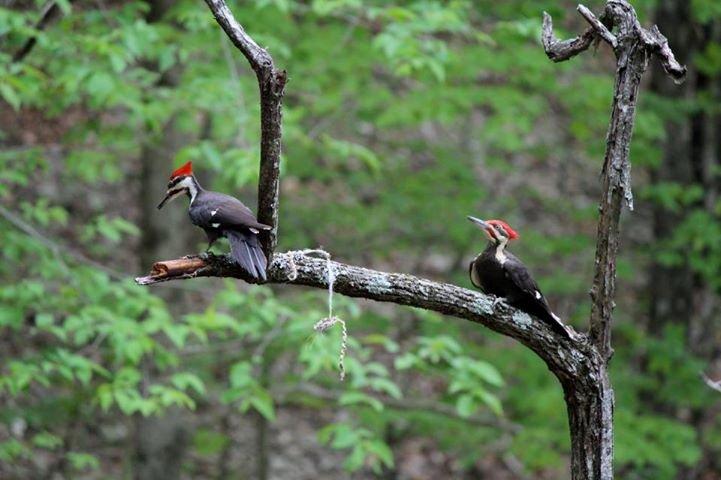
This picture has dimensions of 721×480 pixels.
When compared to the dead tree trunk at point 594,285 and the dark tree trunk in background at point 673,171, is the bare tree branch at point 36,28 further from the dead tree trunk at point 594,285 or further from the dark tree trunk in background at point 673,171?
the dark tree trunk in background at point 673,171

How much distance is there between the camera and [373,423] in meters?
7.34

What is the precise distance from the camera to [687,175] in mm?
8773

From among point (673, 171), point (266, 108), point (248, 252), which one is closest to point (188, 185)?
point (248, 252)

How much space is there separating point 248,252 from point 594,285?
47.9 inches

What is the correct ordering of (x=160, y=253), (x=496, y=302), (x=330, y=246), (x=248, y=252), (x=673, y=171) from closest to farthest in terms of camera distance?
(x=248, y=252)
(x=496, y=302)
(x=160, y=253)
(x=330, y=246)
(x=673, y=171)

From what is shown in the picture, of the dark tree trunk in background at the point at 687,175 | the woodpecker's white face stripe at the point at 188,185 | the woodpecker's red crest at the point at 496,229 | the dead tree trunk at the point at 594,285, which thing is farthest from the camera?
the dark tree trunk in background at the point at 687,175

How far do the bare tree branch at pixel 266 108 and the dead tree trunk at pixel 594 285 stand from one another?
17mm

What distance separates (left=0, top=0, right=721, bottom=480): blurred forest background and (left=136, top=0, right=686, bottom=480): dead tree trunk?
6.44 ft

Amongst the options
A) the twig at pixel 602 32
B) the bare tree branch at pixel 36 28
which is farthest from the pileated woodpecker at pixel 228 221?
the bare tree branch at pixel 36 28

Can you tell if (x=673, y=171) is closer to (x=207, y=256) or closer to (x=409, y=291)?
(x=409, y=291)

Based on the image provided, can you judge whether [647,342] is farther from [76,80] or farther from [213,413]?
[76,80]

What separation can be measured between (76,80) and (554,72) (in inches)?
145

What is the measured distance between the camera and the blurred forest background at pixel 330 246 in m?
5.45

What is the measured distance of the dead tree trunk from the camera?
308 centimetres
